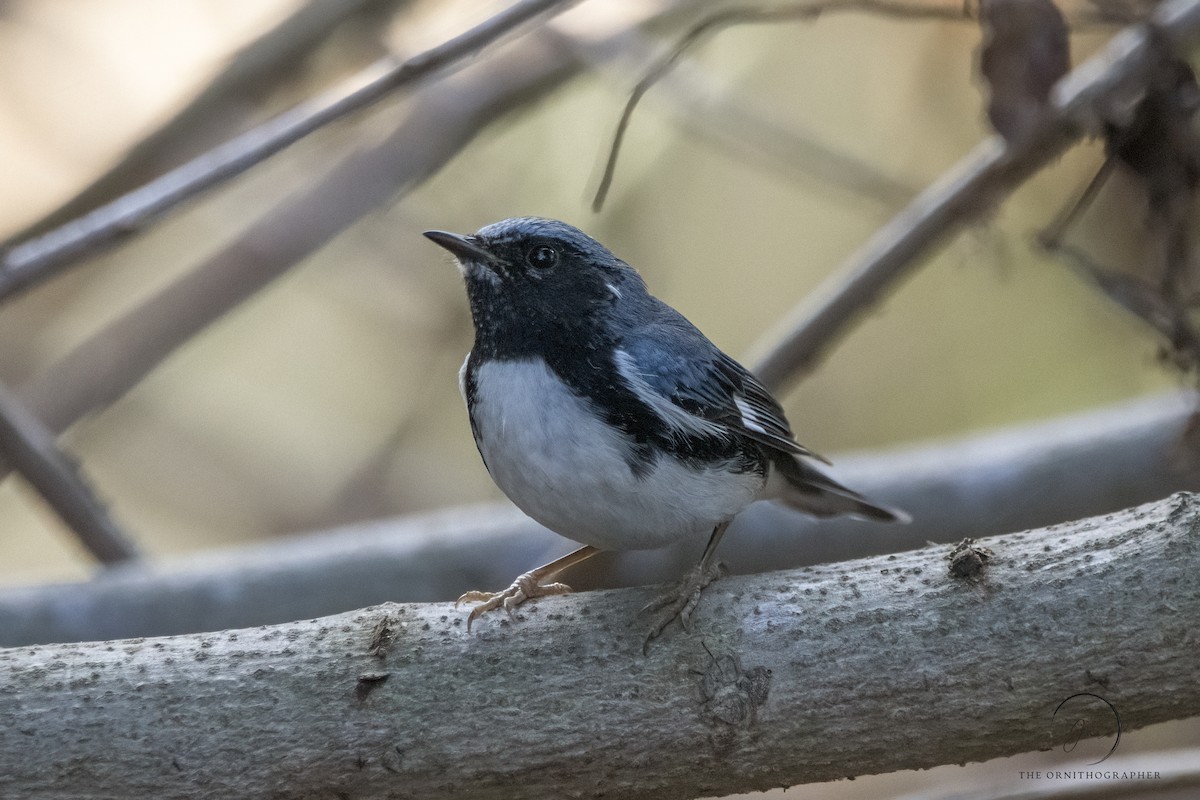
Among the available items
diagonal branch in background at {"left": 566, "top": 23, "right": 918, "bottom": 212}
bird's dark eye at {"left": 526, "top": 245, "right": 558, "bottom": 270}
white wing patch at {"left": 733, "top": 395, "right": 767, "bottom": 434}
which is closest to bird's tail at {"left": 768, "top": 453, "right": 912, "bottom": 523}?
white wing patch at {"left": 733, "top": 395, "right": 767, "bottom": 434}

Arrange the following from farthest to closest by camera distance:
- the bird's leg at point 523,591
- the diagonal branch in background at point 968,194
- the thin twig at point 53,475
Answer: the thin twig at point 53,475 < the diagonal branch in background at point 968,194 < the bird's leg at point 523,591

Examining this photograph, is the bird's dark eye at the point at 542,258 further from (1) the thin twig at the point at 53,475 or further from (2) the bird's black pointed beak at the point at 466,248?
(1) the thin twig at the point at 53,475

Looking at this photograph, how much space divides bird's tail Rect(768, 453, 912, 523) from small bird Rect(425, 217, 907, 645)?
0.89ft

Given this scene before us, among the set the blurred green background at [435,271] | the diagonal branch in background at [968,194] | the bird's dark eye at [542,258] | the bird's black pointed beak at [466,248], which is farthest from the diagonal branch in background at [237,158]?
the blurred green background at [435,271]

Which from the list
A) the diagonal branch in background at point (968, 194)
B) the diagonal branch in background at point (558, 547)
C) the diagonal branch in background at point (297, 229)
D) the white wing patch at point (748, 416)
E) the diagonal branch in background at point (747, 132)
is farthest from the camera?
Result: the diagonal branch in background at point (297, 229)

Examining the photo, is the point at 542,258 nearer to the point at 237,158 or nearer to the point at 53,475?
the point at 237,158

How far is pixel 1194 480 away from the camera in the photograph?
14.2 ft

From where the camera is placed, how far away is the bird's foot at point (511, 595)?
3.04 metres

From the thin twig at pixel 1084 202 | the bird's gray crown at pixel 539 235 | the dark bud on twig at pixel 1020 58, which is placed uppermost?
the dark bud on twig at pixel 1020 58

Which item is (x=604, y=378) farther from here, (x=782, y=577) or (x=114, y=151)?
(x=114, y=151)

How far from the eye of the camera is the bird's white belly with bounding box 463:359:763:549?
10.1ft

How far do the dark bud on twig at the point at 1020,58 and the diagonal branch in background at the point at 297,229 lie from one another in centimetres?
267

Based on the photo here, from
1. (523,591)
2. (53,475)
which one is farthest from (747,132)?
(53,475)

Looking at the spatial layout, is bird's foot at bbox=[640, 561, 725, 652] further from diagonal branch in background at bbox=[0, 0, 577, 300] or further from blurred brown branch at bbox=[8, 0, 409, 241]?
blurred brown branch at bbox=[8, 0, 409, 241]
